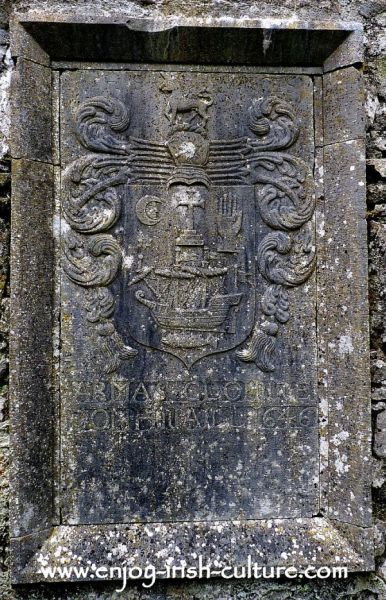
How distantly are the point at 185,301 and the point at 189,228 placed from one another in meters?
0.38

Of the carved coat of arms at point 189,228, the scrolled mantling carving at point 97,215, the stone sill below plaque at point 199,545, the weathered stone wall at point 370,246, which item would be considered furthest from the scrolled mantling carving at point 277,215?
the stone sill below plaque at point 199,545

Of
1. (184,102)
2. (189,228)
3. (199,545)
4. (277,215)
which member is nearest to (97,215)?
(189,228)

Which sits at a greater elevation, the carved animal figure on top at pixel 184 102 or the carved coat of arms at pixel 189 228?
the carved animal figure on top at pixel 184 102

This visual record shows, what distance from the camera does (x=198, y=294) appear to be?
3.05 meters

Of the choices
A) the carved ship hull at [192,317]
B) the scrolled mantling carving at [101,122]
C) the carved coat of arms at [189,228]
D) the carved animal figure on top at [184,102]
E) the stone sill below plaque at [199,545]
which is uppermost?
the carved animal figure on top at [184,102]

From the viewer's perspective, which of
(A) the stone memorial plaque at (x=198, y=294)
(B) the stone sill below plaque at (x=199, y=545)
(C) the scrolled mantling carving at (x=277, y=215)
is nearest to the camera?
(B) the stone sill below plaque at (x=199, y=545)

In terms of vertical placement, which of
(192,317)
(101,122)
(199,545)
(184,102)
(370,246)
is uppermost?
(184,102)

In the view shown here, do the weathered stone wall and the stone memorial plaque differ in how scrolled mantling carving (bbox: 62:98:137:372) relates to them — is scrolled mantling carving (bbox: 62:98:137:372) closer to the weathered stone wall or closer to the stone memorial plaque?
the stone memorial plaque

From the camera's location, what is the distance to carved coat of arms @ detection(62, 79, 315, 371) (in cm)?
302

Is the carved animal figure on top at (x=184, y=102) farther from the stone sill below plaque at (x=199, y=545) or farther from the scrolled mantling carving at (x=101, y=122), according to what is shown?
the stone sill below plaque at (x=199, y=545)

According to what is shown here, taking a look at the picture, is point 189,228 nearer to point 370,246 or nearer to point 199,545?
point 370,246

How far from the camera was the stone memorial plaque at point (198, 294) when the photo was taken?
2.96 metres

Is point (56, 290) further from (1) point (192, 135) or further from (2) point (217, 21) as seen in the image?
(2) point (217, 21)

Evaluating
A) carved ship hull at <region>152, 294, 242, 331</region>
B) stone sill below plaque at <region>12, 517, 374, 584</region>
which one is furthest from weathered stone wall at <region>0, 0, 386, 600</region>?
carved ship hull at <region>152, 294, 242, 331</region>
